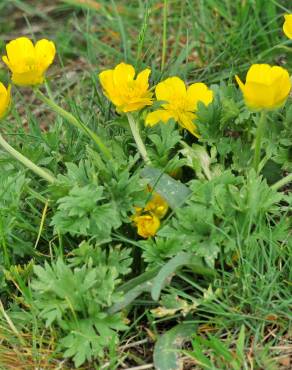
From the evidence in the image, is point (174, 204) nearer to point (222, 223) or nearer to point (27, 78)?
point (222, 223)

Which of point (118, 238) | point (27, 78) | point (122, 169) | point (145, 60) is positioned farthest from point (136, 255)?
point (145, 60)

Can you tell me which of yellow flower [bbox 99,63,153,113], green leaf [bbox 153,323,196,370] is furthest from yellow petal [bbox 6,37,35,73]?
green leaf [bbox 153,323,196,370]

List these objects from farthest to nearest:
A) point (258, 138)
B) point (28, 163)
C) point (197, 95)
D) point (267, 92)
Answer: point (197, 95) → point (28, 163) → point (258, 138) → point (267, 92)

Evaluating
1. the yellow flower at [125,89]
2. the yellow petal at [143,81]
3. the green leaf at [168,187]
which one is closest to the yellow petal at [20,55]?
the yellow flower at [125,89]

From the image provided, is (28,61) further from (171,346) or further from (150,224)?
(171,346)

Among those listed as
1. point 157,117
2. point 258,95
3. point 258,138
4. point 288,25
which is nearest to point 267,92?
point 258,95

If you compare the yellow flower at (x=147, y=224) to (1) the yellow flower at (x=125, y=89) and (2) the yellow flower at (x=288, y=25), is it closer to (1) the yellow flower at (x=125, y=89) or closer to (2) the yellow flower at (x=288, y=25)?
(1) the yellow flower at (x=125, y=89)
